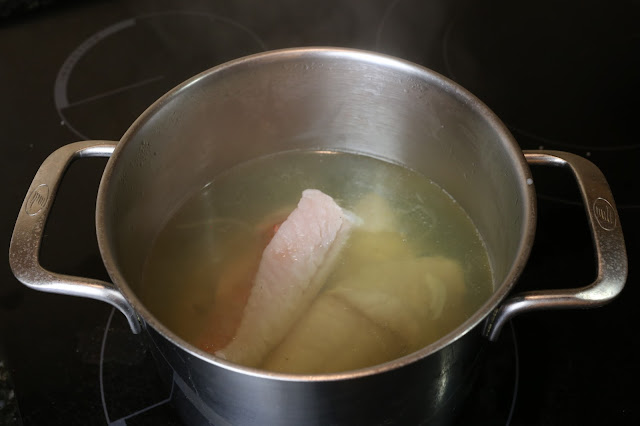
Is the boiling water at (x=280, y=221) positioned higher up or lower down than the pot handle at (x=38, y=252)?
Result: lower down

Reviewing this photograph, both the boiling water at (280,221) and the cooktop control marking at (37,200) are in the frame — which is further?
the boiling water at (280,221)

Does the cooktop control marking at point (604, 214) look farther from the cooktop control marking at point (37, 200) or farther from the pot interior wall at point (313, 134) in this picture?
the cooktop control marking at point (37, 200)

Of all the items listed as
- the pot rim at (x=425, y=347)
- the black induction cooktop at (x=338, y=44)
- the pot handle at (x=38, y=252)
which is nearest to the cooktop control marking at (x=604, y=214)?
the pot rim at (x=425, y=347)

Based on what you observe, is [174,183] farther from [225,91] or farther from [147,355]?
[147,355]

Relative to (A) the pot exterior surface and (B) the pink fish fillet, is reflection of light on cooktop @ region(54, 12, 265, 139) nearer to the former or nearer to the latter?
(A) the pot exterior surface

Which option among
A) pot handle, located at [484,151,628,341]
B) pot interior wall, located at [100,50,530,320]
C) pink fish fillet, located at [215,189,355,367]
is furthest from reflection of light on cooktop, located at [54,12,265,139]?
pot handle, located at [484,151,628,341]

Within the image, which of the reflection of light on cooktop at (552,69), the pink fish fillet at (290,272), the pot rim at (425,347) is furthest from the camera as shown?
the reflection of light on cooktop at (552,69)
